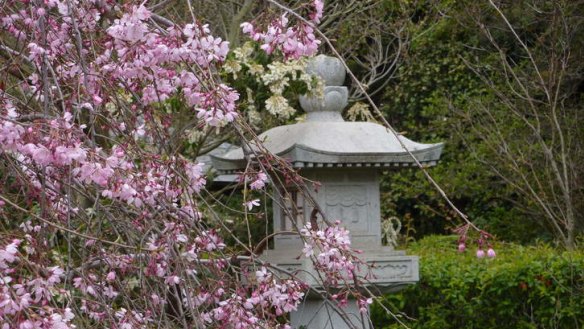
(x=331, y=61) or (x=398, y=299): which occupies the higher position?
(x=331, y=61)

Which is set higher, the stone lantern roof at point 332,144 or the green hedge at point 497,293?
the stone lantern roof at point 332,144

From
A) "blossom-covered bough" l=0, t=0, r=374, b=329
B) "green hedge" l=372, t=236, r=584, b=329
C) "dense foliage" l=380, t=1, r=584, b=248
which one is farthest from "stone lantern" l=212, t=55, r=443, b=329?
"dense foliage" l=380, t=1, r=584, b=248

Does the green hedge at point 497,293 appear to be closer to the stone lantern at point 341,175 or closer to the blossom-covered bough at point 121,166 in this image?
the stone lantern at point 341,175

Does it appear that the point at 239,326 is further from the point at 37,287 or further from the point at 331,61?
the point at 331,61

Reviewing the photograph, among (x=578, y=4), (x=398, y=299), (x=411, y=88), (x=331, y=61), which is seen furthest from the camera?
(x=411, y=88)

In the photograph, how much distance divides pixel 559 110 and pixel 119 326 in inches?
255

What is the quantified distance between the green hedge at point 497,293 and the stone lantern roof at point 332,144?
0.97 meters

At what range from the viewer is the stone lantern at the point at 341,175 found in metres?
4.89

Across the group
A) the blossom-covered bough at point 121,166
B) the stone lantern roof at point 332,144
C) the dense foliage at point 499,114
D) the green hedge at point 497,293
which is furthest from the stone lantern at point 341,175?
the dense foliage at point 499,114

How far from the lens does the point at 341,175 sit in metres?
5.07

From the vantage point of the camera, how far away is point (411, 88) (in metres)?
10.4

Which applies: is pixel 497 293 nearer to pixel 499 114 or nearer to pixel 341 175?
pixel 341 175

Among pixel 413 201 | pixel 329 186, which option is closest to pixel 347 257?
pixel 329 186

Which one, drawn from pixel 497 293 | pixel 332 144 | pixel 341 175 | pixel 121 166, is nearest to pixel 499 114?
pixel 497 293
